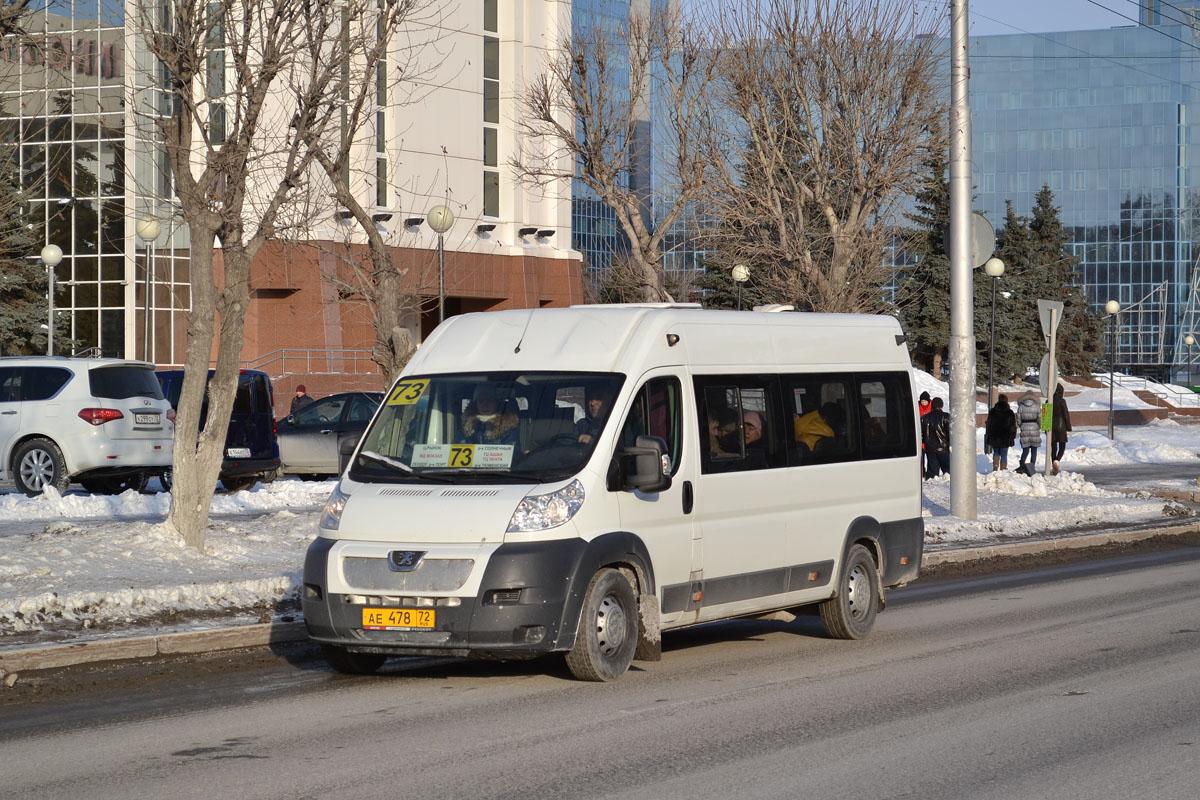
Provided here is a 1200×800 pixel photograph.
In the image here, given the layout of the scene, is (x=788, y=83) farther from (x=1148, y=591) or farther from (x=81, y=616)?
(x=81, y=616)

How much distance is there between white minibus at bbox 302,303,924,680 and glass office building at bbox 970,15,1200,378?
446 feet

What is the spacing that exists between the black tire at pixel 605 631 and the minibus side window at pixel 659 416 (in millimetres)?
873

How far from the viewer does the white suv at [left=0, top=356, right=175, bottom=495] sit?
2059 cm

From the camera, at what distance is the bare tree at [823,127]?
27688 mm

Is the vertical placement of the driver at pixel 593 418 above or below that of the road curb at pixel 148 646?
above

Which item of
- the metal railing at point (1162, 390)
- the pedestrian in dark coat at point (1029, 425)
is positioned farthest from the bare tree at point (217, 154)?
the metal railing at point (1162, 390)

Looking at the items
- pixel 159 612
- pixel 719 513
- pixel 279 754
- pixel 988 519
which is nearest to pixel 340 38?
pixel 159 612

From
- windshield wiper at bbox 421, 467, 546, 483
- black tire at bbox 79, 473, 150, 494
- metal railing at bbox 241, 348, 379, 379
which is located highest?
Result: metal railing at bbox 241, 348, 379, 379

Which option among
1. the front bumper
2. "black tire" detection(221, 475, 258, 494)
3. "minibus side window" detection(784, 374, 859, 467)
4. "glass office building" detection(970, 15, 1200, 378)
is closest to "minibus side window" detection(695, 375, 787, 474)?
"minibus side window" detection(784, 374, 859, 467)

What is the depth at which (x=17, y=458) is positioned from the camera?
20688 millimetres

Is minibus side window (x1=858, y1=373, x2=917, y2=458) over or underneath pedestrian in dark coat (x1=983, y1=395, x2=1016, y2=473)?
over

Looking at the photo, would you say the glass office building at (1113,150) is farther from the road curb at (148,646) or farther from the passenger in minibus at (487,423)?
the passenger in minibus at (487,423)

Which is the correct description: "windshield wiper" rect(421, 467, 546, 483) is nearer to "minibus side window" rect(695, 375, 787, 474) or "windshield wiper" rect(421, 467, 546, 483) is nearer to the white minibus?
the white minibus

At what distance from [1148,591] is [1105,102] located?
5458 inches
